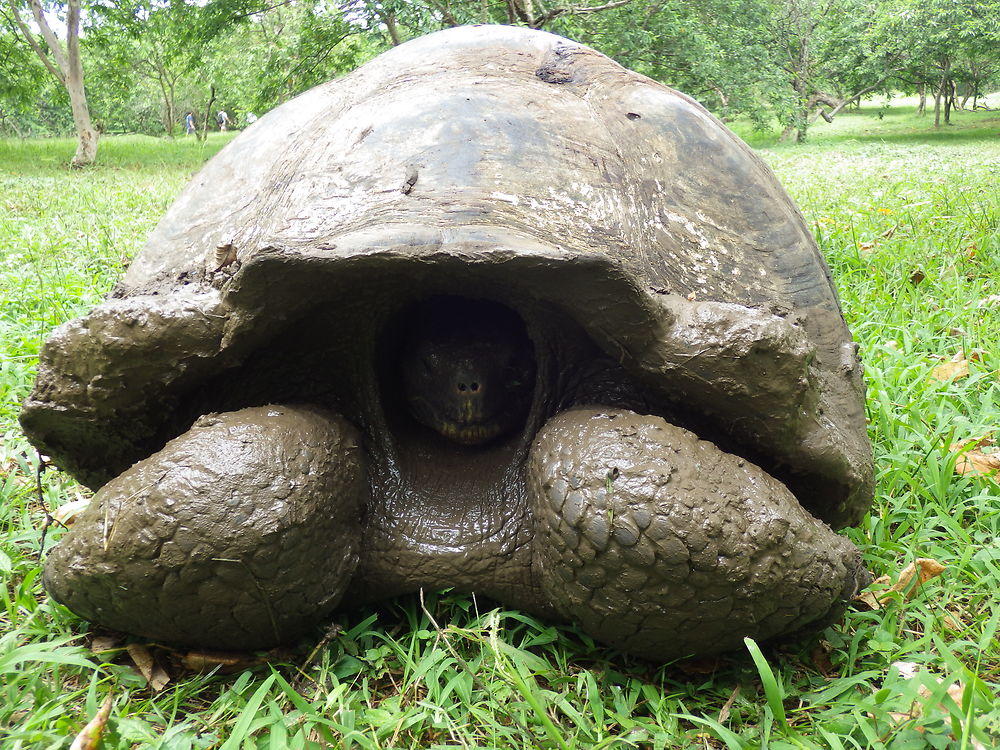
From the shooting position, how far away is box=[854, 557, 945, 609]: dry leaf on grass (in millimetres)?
1592

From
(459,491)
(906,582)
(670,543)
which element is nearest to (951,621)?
(906,582)

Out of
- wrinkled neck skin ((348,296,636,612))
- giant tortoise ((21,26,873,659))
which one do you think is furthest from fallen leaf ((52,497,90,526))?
wrinkled neck skin ((348,296,636,612))

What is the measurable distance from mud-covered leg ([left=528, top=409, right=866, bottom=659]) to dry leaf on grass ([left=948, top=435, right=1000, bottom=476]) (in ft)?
2.66

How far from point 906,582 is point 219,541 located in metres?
1.36

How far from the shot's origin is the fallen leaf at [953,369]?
2453 mm

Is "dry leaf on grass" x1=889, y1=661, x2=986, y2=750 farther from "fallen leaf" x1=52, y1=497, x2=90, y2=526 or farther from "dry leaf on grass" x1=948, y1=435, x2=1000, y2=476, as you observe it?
"fallen leaf" x1=52, y1=497, x2=90, y2=526

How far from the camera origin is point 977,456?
2.05 meters

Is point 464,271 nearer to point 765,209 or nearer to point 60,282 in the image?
point 765,209

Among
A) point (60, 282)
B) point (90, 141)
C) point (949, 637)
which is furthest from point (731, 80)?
point (949, 637)

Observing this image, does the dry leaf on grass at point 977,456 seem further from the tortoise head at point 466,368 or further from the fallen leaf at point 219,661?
the fallen leaf at point 219,661

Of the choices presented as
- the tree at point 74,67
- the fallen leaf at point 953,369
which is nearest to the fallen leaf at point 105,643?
the fallen leaf at point 953,369

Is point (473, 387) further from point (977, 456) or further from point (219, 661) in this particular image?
point (977, 456)

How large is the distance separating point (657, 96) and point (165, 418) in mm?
1354

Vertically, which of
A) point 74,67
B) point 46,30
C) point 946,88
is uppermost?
point 46,30
